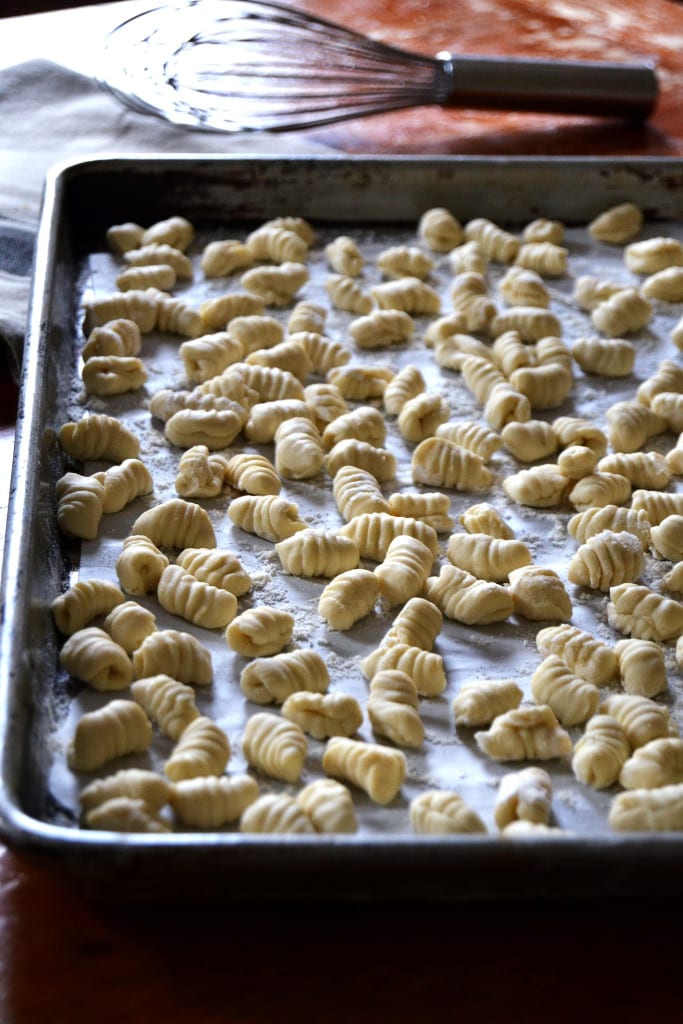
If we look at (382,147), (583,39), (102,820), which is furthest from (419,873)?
(583,39)

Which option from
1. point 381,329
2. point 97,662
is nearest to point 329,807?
point 97,662

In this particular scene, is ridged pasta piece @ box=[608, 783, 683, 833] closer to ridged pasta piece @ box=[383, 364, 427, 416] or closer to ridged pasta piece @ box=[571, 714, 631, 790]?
ridged pasta piece @ box=[571, 714, 631, 790]

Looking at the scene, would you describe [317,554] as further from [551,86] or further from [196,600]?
[551,86]

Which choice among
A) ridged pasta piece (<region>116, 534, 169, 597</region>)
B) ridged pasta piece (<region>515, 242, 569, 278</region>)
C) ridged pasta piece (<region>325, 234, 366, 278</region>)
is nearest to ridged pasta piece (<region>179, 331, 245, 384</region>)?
ridged pasta piece (<region>325, 234, 366, 278</region>)

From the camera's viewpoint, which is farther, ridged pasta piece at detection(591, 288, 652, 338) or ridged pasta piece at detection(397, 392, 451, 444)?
ridged pasta piece at detection(591, 288, 652, 338)

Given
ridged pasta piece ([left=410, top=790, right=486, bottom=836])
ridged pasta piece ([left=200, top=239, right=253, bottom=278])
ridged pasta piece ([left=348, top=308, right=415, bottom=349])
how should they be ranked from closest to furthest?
ridged pasta piece ([left=410, top=790, right=486, bottom=836]) → ridged pasta piece ([left=348, top=308, right=415, bottom=349]) → ridged pasta piece ([left=200, top=239, right=253, bottom=278])

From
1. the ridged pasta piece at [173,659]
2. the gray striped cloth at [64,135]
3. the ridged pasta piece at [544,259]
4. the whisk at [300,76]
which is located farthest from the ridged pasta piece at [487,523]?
the whisk at [300,76]
